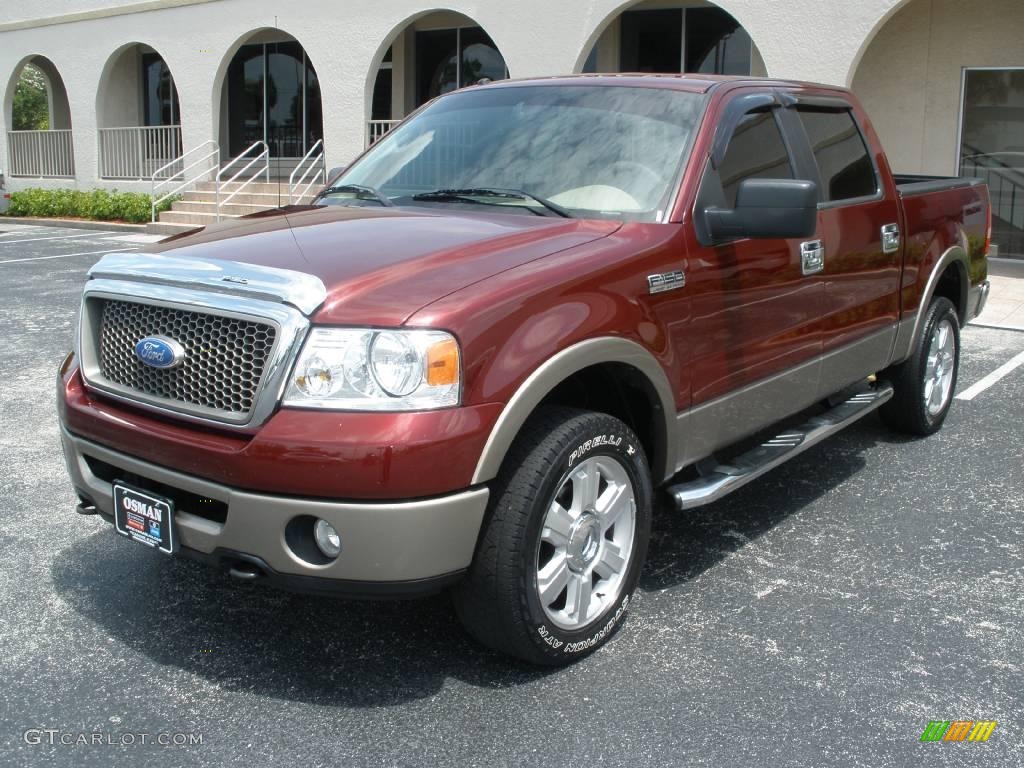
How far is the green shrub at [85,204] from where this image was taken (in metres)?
20.2

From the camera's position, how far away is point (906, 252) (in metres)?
5.50

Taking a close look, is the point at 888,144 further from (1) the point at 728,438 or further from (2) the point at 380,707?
(2) the point at 380,707

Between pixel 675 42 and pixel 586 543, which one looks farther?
pixel 675 42

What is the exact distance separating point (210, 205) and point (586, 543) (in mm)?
17288

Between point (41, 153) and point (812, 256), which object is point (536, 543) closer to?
point (812, 256)

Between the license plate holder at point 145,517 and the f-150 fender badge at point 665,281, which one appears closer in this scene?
the license plate holder at point 145,517

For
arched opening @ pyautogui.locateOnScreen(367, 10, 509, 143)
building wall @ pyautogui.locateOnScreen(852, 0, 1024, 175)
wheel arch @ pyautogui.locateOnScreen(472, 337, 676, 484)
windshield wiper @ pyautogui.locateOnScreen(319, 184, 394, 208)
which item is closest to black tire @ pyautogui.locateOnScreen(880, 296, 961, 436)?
wheel arch @ pyautogui.locateOnScreen(472, 337, 676, 484)

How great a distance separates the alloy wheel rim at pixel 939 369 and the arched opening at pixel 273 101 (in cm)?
1632

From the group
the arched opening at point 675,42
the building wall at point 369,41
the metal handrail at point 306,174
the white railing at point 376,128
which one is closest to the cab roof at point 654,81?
the building wall at point 369,41

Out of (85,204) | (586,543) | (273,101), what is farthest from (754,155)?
(85,204)

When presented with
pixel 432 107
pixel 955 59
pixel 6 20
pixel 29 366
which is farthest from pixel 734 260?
pixel 6 20

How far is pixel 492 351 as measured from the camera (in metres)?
3.05

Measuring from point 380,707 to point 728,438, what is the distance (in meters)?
1.77

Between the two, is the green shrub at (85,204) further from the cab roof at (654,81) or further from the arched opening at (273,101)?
the cab roof at (654,81)
